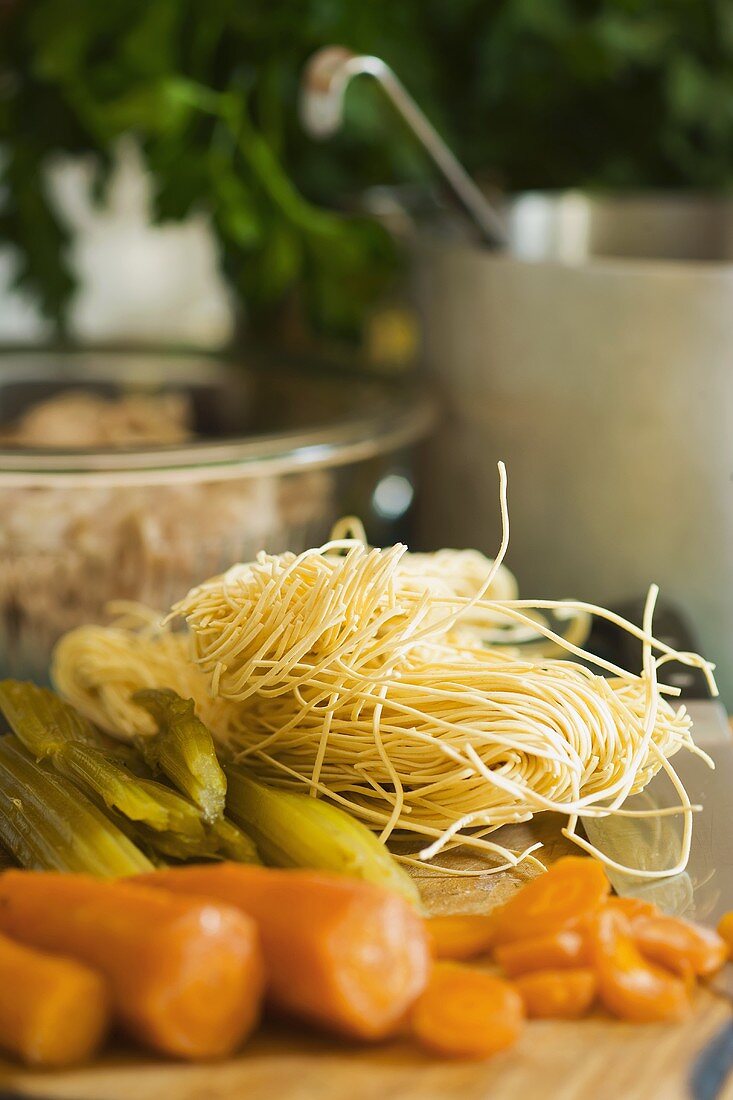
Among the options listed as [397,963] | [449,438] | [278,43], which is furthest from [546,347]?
[397,963]

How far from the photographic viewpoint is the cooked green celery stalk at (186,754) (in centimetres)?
85

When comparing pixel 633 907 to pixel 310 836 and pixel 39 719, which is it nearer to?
pixel 310 836

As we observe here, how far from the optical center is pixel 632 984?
2.32ft

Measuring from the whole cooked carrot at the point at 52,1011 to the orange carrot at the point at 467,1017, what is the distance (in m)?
0.18

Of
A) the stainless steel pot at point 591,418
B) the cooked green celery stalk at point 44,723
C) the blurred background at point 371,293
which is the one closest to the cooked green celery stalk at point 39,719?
the cooked green celery stalk at point 44,723

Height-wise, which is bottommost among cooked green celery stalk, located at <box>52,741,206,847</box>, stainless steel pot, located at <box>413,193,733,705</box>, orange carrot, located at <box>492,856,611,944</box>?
orange carrot, located at <box>492,856,611,944</box>

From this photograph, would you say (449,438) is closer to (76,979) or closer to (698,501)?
(698,501)

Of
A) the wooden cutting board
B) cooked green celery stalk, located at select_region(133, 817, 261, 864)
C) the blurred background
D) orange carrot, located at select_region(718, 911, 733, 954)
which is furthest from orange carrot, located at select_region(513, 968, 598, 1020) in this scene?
the blurred background

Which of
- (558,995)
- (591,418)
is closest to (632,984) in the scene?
(558,995)

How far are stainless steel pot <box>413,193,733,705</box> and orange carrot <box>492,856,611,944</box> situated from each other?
0.79 m

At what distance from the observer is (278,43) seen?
174 centimetres

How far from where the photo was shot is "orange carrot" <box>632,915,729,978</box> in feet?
2.43

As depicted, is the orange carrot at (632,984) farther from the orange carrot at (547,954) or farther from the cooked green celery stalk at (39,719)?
the cooked green celery stalk at (39,719)

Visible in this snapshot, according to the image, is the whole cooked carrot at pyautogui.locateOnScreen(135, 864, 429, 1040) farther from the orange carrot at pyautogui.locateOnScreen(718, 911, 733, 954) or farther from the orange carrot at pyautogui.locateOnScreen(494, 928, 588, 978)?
the orange carrot at pyautogui.locateOnScreen(718, 911, 733, 954)
